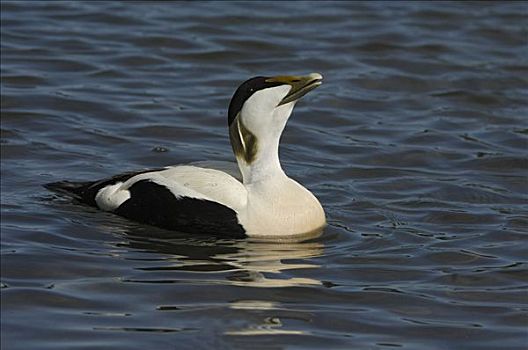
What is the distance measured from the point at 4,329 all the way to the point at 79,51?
6556 mm

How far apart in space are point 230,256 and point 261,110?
877 mm

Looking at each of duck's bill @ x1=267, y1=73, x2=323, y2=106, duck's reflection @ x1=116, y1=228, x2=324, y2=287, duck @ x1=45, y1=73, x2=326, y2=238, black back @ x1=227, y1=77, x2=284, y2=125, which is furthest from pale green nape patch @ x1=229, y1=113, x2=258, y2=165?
duck's reflection @ x1=116, y1=228, x2=324, y2=287

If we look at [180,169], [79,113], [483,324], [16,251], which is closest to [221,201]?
[180,169]

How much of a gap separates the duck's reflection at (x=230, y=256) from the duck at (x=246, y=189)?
66 mm

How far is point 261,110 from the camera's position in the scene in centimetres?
907

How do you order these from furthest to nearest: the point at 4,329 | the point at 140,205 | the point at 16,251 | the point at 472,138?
the point at 472,138
the point at 140,205
the point at 16,251
the point at 4,329

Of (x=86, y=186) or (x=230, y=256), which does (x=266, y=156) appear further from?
(x=86, y=186)

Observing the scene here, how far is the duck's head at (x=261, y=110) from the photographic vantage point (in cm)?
901

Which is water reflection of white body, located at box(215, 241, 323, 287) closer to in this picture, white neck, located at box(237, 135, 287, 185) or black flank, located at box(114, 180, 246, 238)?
black flank, located at box(114, 180, 246, 238)

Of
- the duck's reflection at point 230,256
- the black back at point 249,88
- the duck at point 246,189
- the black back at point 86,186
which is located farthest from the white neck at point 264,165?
the black back at point 86,186

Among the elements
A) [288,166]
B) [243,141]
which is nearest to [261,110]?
[243,141]

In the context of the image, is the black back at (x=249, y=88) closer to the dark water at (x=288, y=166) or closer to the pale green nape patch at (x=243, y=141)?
the pale green nape patch at (x=243, y=141)

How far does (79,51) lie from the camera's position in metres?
13.8

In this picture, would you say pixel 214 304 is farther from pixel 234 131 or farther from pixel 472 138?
pixel 472 138
